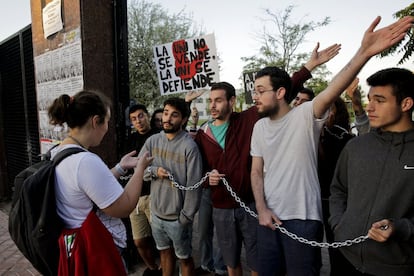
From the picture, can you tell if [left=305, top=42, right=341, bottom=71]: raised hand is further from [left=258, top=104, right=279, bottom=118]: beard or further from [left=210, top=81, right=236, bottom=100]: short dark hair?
[left=210, top=81, right=236, bottom=100]: short dark hair

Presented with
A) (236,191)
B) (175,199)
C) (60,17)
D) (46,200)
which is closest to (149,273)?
(175,199)

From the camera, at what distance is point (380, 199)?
202 centimetres

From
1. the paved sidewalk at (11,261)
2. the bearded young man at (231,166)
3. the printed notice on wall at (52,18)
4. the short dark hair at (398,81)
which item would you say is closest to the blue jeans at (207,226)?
the bearded young man at (231,166)

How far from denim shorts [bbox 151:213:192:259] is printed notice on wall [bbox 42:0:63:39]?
3.05m

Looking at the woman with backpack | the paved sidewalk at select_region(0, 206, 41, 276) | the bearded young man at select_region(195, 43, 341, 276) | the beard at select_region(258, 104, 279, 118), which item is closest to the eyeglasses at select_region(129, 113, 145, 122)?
the bearded young man at select_region(195, 43, 341, 276)

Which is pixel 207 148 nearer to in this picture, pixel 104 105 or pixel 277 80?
pixel 277 80

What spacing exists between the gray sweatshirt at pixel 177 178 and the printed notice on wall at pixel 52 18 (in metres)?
2.53

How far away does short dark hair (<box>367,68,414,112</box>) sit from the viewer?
6.92ft

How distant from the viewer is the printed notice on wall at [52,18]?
4.73m

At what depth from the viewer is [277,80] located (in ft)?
8.95

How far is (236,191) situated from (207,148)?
1.82ft

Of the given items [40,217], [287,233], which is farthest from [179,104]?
[40,217]

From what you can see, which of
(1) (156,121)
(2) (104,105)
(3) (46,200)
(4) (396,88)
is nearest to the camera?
(3) (46,200)

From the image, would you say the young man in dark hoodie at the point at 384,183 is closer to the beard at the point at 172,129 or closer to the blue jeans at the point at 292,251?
the blue jeans at the point at 292,251
